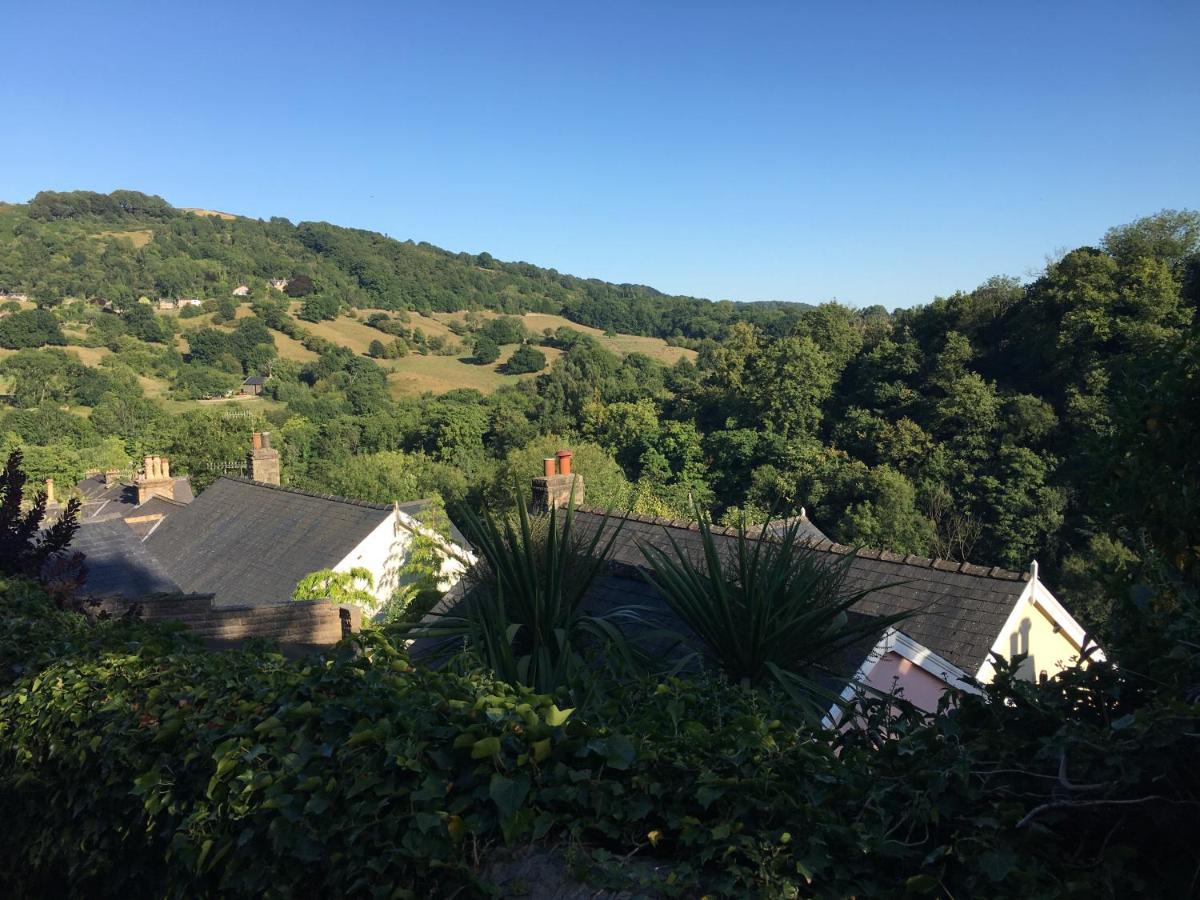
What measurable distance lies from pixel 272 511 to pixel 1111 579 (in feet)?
61.3

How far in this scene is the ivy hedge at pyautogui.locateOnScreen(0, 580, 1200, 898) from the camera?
198 cm

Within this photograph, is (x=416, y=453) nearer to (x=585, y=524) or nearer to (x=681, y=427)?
(x=681, y=427)

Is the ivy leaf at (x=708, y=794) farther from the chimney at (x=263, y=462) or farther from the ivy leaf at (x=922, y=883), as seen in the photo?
the chimney at (x=263, y=462)

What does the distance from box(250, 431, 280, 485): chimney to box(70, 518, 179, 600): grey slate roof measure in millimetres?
8594

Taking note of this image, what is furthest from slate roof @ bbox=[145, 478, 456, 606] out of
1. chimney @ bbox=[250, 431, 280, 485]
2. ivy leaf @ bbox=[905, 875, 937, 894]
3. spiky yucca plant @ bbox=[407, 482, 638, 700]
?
ivy leaf @ bbox=[905, 875, 937, 894]

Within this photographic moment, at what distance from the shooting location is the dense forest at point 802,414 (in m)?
7.11

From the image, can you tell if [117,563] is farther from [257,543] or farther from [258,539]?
[258,539]

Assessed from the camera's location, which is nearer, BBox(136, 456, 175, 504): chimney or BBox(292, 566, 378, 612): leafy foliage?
BBox(292, 566, 378, 612): leafy foliage

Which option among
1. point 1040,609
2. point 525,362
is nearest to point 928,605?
point 1040,609

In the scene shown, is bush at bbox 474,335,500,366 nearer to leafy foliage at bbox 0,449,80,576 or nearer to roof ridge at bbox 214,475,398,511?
roof ridge at bbox 214,475,398,511

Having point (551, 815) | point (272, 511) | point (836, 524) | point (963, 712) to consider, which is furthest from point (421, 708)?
point (836, 524)

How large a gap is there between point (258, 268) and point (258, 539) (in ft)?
359

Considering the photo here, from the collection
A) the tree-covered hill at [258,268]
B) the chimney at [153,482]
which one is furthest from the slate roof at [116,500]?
the tree-covered hill at [258,268]

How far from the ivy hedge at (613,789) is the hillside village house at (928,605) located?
4375mm
